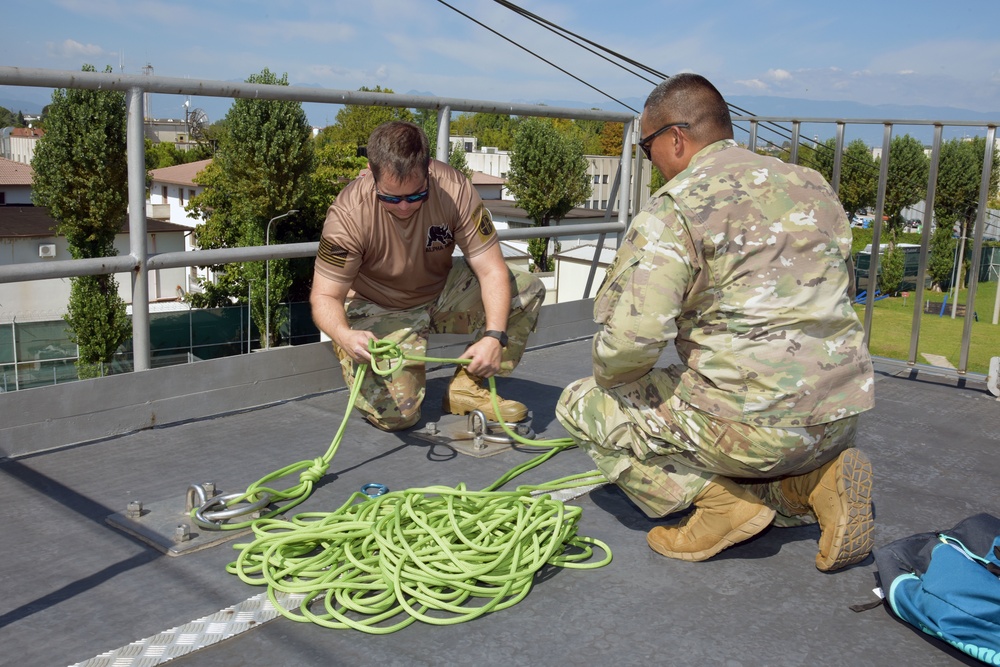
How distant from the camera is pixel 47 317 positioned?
35.5m

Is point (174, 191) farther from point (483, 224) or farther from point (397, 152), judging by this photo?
point (397, 152)

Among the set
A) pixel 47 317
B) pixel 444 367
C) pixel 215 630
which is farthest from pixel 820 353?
pixel 47 317

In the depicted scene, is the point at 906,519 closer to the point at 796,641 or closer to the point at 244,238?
the point at 796,641

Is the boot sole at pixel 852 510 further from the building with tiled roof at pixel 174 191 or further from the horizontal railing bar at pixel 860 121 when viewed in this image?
the building with tiled roof at pixel 174 191

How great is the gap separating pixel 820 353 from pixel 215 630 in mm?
1523

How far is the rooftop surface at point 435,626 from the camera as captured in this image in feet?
6.04

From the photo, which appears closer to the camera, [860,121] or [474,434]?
[474,434]

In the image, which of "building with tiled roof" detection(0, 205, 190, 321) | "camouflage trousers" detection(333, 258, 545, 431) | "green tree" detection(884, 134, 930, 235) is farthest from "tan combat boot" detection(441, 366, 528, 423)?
"green tree" detection(884, 134, 930, 235)

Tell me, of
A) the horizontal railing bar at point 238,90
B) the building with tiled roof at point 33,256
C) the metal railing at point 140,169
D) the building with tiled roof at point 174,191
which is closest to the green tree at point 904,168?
the building with tiled roof at point 33,256

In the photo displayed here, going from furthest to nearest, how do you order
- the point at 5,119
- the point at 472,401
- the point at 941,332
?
the point at 5,119 → the point at 941,332 → the point at 472,401

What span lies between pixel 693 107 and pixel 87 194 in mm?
35839

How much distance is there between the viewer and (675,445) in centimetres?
224

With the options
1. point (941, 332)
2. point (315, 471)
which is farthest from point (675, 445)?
point (941, 332)

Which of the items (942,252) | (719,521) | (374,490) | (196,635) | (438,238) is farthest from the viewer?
(942,252)
